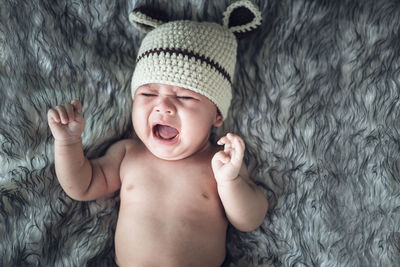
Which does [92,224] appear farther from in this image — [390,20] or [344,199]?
[390,20]

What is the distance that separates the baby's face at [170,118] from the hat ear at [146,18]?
0.73 ft

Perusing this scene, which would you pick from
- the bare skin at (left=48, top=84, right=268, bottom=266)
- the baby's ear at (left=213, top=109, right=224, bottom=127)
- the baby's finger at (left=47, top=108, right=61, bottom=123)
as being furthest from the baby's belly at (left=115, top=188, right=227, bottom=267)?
the baby's finger at (left=47, top=108, right=61, bottom=123)

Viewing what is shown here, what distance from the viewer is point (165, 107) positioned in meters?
1.26

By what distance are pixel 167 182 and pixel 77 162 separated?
0.31m

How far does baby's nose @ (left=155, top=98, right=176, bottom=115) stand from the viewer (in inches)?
49.7

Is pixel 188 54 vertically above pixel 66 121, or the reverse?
pixel 188 54

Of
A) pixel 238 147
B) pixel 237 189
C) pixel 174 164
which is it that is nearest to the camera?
pixel 238 147

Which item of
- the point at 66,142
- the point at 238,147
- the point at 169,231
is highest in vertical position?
the point at 238,147

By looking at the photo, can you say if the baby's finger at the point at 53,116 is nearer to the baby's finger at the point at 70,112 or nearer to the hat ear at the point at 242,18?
the baby's finger at the point at 70,112

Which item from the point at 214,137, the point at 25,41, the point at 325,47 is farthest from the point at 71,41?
the point at 325,47

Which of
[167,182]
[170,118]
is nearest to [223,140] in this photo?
[170,118]

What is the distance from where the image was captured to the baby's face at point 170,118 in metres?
1.29

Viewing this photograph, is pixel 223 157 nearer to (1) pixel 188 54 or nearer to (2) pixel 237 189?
(2) pixel 237 189

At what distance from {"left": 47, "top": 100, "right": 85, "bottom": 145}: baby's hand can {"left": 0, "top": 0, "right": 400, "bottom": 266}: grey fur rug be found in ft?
0.52
